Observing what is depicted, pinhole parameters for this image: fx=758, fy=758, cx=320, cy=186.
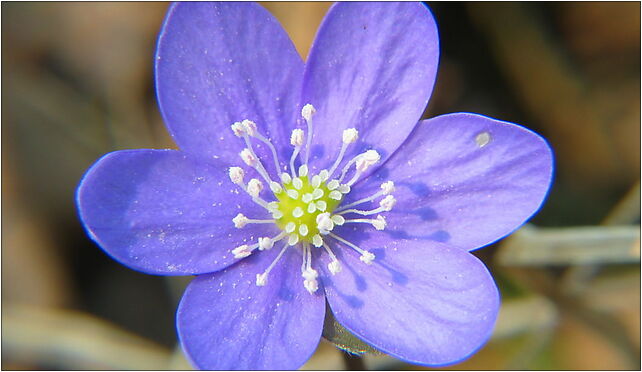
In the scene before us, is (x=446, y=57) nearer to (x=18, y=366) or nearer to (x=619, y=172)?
(x=619, y=172)

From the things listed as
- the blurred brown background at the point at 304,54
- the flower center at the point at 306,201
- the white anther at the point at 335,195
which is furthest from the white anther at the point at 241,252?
the blurred brown background at the point at 304,54

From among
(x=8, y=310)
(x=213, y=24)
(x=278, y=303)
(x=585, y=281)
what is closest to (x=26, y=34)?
(x=8, y=310)

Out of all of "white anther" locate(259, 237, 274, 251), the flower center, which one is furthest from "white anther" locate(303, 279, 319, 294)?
"white anther" locate(259, 237, 274, 251)

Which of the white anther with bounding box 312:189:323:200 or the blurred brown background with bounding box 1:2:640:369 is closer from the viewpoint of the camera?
the white anther with bounding box 312:189:323:200

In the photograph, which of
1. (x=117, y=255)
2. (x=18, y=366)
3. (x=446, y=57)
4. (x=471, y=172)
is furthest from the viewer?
(x=446, y=57)

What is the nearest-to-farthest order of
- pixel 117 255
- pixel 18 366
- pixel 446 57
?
pixel 117 255 → pixel 18 366 → pixel 446 57

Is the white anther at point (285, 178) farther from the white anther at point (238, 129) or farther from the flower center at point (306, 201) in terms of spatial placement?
the white anther at point (238, 129)

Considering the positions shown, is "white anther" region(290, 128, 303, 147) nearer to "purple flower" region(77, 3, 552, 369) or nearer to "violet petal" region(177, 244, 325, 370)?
"purple flower" region(77, 3, 552, 369)

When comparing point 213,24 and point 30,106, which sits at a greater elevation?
point 213,24
